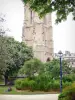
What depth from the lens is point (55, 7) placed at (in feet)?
33.0

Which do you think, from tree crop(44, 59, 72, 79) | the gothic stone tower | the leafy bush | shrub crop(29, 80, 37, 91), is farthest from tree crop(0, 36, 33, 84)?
the leafy bush

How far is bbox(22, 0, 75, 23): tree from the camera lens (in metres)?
9.72

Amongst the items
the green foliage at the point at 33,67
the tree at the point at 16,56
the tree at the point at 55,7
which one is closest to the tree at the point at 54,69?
the tree at the point at 16,56

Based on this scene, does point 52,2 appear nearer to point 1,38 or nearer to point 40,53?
point 1,38

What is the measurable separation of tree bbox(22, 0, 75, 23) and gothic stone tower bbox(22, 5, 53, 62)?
213 ft

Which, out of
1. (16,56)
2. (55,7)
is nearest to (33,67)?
(16,56)

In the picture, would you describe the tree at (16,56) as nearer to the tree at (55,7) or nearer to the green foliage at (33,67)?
the green foliage at (33,67)

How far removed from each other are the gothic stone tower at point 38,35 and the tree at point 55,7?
213 feet

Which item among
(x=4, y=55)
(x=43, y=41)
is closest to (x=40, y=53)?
(x=43, y=41)

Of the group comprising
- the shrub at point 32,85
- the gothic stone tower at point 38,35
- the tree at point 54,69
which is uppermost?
the gothic stone tower at point 38,35

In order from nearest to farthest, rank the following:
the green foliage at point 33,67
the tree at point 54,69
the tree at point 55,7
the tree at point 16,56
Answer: the tree at point 55,7, the green foliage at point 33,67, the tree at point 54,69, the tree at point 16,56

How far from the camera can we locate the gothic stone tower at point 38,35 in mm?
77375

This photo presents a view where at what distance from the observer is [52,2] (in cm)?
992

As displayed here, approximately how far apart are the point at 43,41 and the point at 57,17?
6782cm
